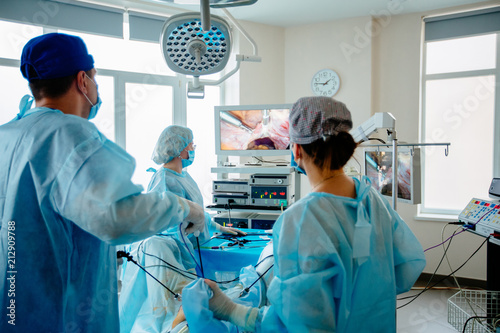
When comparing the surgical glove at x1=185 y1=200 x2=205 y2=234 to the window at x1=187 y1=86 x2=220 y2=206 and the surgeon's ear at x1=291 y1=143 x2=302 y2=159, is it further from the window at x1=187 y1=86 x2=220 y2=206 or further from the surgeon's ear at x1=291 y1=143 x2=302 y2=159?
the window at x1=187 y1=86 x2=220 y2=206

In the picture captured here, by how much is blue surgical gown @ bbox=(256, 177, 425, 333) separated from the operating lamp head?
0.56 meters

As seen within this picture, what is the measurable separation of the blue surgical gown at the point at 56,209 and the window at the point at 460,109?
3660 millimetres

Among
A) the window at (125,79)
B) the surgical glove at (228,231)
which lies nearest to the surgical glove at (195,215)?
the surgical glove at (228,231)

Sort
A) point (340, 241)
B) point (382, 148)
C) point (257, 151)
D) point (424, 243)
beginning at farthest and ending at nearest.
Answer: point (424, 243) < point (257, 151) < point (382, 148) < point (340, 241)

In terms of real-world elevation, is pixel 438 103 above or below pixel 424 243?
above

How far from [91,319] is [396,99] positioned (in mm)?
3656


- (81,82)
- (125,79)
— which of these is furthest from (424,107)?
(81,82)

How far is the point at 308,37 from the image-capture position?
4.00 metres

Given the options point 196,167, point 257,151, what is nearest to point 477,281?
point 257,151

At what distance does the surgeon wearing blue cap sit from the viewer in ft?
2.73

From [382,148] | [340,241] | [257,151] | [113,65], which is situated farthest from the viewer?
[113,65]

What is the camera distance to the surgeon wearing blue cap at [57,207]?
832 millimetres

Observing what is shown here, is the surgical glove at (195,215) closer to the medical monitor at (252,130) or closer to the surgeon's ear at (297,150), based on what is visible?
the surgeon's ear at (297,150)

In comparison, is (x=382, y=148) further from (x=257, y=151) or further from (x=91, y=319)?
(x=91, y=319)
